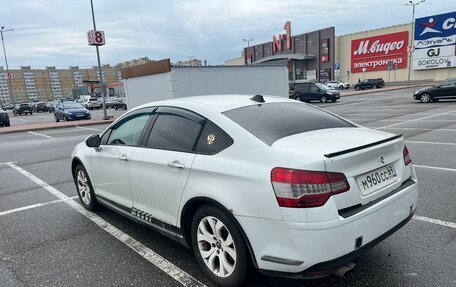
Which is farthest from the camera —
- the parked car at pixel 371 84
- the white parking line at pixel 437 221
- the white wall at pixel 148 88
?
the parked car at pixel 371 84

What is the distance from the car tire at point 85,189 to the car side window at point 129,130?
864mm

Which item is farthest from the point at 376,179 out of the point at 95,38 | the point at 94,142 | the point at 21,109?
the point at 21,109

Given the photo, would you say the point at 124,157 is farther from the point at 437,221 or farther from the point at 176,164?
the point at 437,221

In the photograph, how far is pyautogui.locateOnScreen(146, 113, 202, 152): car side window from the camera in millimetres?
3184

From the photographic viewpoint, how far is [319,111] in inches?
150

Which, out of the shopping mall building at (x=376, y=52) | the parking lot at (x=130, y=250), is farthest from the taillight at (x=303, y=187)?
the shopping mall building at (x=376, y=52)

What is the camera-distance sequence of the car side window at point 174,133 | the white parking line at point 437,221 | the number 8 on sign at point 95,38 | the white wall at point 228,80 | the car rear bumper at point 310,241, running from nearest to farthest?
the car rear bumper at point 310,241, the car side window at point 174,133, the white parking line at point 437,221, the white wall at point 228,80, the number 8 on sign at point 95,38

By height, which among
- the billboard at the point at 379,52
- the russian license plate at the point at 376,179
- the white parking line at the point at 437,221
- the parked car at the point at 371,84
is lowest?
the parked car at the point at 371,84

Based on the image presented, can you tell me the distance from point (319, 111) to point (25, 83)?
5017 inches

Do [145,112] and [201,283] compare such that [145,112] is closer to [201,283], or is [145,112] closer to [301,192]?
[201,283]

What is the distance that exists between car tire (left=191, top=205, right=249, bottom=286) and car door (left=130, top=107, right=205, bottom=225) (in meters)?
0.31

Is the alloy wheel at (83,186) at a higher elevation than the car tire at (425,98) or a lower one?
higher

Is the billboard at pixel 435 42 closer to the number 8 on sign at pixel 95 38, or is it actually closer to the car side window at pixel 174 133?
the number 8 on sign at pixel 95 38

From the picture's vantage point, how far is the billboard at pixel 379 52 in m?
52.8
